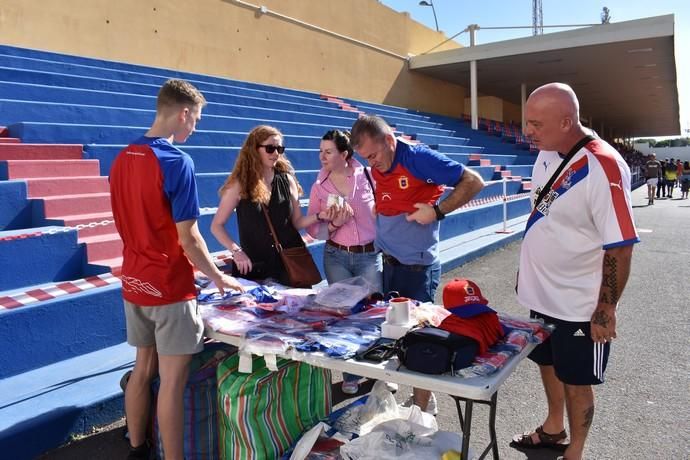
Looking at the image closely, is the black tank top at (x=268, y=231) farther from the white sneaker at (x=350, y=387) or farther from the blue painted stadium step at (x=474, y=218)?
the blue painted stadium step at (x=474, y=218)

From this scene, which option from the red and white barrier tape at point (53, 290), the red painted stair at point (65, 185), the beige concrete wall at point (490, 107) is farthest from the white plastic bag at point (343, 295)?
the beige concrete wall at point (490, 107)

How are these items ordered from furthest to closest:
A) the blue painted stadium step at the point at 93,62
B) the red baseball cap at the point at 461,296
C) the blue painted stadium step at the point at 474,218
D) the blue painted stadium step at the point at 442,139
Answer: the blue painted stadium step at the point at 442,139 → the blue painted stadium step at the point at 474,218 → the blue painted stadium step at the point at 93,62 → the red baseball cap at the point at 461,296

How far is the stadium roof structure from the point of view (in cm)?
1414

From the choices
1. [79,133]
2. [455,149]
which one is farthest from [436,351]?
[455,149]

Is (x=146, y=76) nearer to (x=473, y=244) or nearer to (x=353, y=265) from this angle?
(x=473, y=244)

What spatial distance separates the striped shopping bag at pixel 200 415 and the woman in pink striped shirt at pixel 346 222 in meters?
1.00

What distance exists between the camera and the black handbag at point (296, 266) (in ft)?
10.2

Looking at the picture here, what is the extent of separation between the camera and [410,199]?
9.21 feet

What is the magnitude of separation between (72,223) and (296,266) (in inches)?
88.6

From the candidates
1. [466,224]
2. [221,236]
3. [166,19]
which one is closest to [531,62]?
[466,224]

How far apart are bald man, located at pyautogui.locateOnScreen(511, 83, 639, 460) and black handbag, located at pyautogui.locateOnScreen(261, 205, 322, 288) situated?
1235 mm

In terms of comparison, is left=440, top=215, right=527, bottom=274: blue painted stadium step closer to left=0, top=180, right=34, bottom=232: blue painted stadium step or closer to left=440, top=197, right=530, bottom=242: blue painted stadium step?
left=440, top=197, right=530, bottom=242: blue painted stadium step

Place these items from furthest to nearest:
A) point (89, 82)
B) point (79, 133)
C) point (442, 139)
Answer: point (442, 139)
point (89, 82)
point (79, 133)

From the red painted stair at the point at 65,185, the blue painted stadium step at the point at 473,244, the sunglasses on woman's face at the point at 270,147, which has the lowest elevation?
the blue painted stadium step at the point at 473,244
